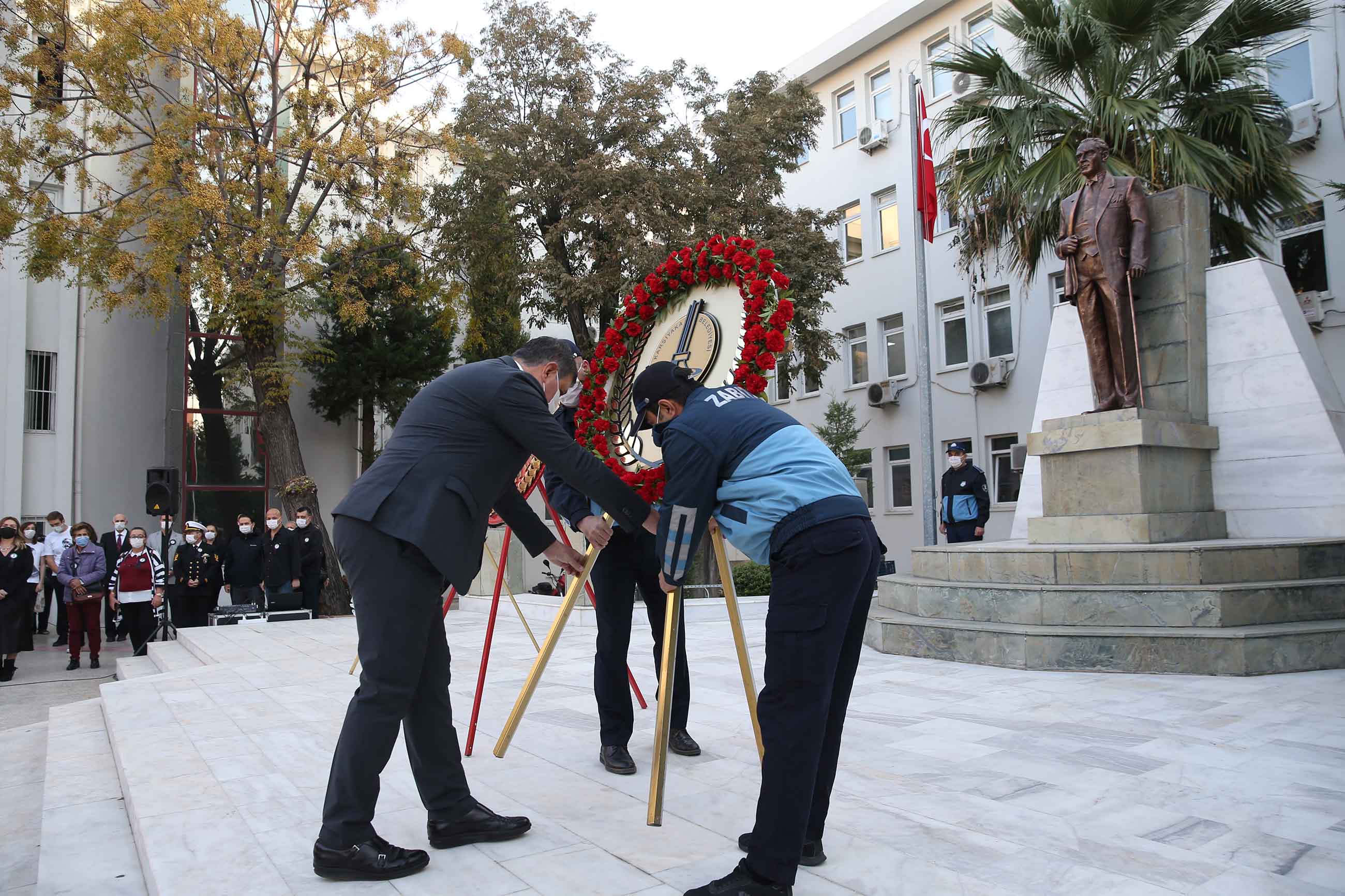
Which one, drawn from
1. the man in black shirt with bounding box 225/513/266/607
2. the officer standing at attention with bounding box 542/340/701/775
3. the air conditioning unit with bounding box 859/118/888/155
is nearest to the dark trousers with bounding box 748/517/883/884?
the officer standing at attention with bounding box 542/340/701/775

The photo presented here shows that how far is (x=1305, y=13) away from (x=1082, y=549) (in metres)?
8.46

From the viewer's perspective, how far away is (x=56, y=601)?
14.9 m

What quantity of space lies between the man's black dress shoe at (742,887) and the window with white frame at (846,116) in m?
26.0

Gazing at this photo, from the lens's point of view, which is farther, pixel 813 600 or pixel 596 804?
pixel 596 804

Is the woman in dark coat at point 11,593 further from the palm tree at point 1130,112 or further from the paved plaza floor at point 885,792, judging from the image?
the palm tree at point 1130,112

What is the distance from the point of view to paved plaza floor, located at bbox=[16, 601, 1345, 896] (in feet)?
9.48

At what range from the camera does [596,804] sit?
3.65 meters

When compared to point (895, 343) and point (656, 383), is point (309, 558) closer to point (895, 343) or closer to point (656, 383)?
point (656, 383)

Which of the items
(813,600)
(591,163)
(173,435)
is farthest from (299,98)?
(813,600)

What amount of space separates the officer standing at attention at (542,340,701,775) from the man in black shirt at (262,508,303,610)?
10959 millimetres

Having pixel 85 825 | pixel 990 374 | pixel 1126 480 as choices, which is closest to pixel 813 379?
pixel 990 374

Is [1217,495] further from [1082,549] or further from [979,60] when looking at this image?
[979,60]

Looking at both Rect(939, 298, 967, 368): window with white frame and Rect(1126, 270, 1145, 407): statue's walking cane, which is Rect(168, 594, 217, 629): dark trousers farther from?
Rect(939, 298, 967, 368): window with white frame

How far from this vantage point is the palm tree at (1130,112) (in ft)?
36.3
